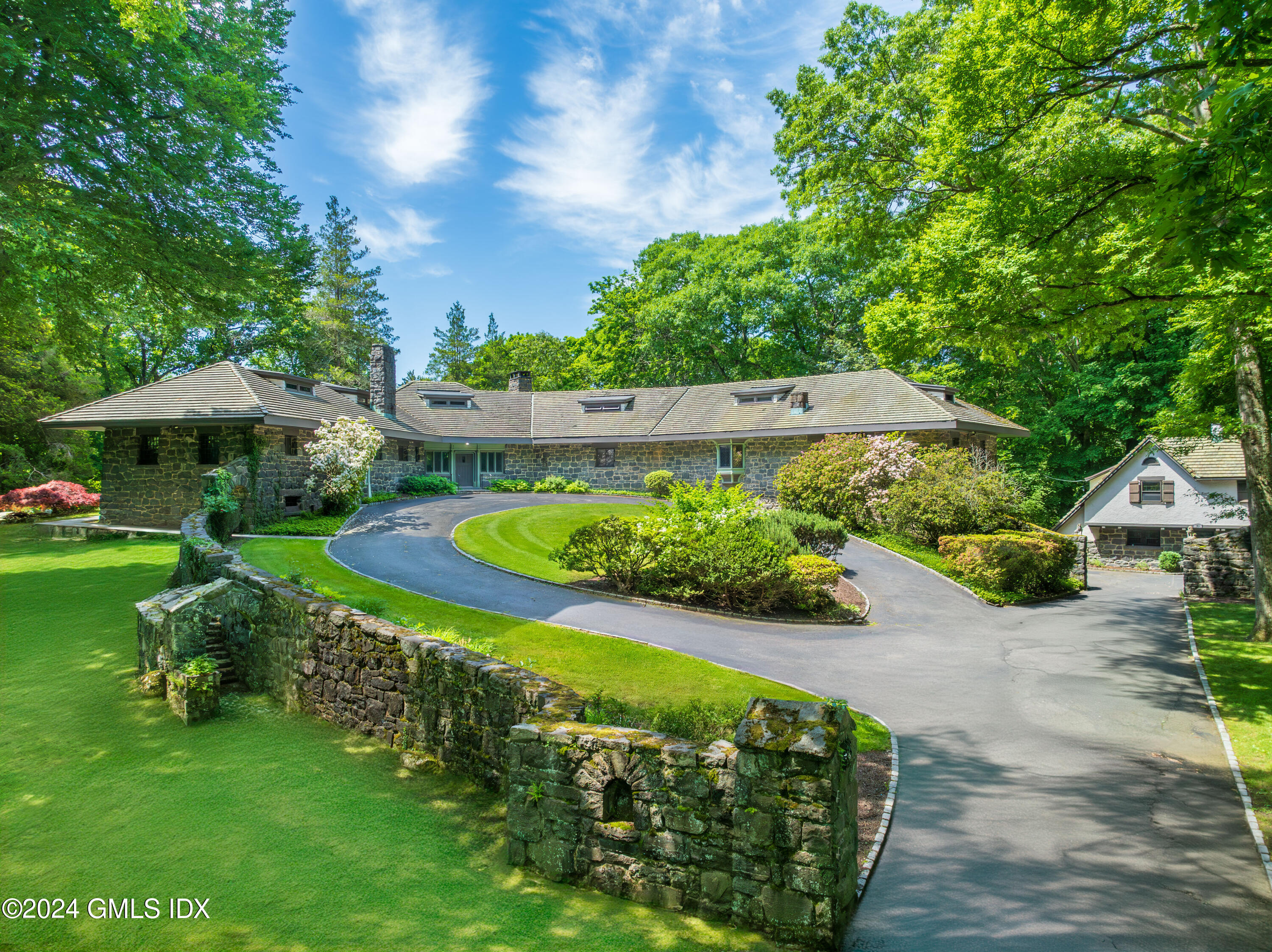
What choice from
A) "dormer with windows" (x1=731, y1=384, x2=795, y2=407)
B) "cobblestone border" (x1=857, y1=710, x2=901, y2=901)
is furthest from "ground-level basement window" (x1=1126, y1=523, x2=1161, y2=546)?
"cobblestone border" (x1=857, y1=710, x2=901, y2=901)

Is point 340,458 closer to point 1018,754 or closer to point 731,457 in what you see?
point 731,457

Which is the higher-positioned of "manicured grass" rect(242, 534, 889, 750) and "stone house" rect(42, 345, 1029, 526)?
"stone house" rect(42, 345, 1029, 526)

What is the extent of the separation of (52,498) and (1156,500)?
48.9 metres

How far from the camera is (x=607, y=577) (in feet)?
54.7

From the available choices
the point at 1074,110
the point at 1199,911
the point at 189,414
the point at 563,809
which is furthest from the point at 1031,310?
the point at 189,414

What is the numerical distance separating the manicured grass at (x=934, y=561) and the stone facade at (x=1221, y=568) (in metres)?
3.18

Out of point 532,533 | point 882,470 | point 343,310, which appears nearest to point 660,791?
point 532,533

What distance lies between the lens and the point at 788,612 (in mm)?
15273

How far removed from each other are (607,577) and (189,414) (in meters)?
14.5

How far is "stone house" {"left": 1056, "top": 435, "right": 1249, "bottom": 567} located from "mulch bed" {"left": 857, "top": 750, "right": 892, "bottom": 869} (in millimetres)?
28812

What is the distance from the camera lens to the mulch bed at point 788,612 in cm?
1485

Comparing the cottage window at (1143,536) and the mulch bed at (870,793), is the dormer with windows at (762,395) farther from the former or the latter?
the mulch bed at (870,793)

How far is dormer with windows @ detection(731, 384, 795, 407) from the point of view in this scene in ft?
108

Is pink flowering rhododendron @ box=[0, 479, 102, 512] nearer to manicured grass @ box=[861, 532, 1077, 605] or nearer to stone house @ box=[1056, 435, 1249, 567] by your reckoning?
manicured grass @ box=[861, 532, 1077, 605]
